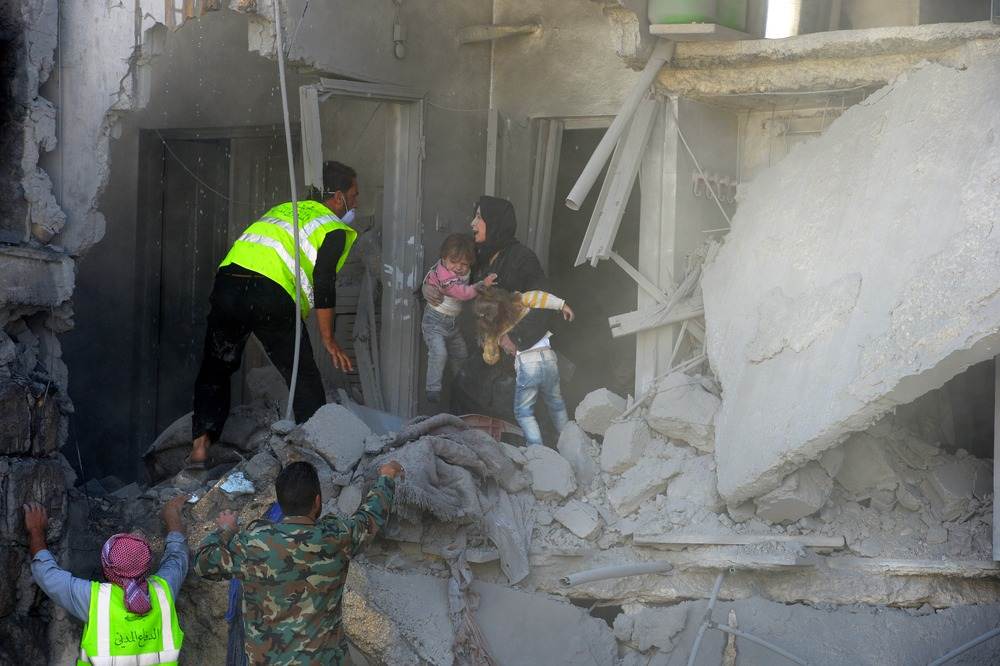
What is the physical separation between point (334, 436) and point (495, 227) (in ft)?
6.66

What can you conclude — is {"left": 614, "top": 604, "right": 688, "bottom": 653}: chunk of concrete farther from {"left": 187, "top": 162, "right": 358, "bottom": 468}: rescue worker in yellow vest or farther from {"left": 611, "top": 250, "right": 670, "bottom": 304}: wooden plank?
{"left": 187, "top": 162, "right": 358, "bottom": 468}: rescue worker in yellow vest

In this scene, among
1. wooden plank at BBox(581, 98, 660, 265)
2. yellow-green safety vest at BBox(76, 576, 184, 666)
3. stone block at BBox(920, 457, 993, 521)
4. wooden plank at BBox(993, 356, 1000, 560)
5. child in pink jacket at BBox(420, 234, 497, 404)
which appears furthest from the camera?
child in pink jacket at BBox(420, 234, 497, 404)

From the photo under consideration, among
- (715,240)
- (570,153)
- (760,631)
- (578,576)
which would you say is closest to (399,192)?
(570,153)

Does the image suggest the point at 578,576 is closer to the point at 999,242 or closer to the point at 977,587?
the point at 977,587

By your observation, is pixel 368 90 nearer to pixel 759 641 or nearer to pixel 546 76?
pixel 546 76

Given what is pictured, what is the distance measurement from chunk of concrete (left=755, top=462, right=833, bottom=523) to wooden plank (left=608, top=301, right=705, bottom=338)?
4.90ft

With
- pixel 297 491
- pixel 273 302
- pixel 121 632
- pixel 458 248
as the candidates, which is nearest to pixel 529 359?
pixel 458 248

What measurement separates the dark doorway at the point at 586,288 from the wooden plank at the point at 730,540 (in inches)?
103

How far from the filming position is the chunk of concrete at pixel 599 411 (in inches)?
308

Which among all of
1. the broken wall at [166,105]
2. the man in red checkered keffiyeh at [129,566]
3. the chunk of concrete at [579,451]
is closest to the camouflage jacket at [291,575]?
the man in red checkered keffiyeh at [129,566]

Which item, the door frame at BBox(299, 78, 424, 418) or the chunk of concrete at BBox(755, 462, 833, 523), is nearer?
the chunk of concrete at BBox(755, 462, 833, 523)

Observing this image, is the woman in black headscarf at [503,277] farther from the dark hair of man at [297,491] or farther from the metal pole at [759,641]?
the dark hair of man at [297,491]

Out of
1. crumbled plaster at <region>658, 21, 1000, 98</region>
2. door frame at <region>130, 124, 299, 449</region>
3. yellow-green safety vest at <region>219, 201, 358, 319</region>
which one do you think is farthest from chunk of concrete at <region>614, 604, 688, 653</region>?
door frame at <region>130, 124, 299, 449</region>

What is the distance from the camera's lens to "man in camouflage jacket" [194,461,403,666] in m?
5.68
